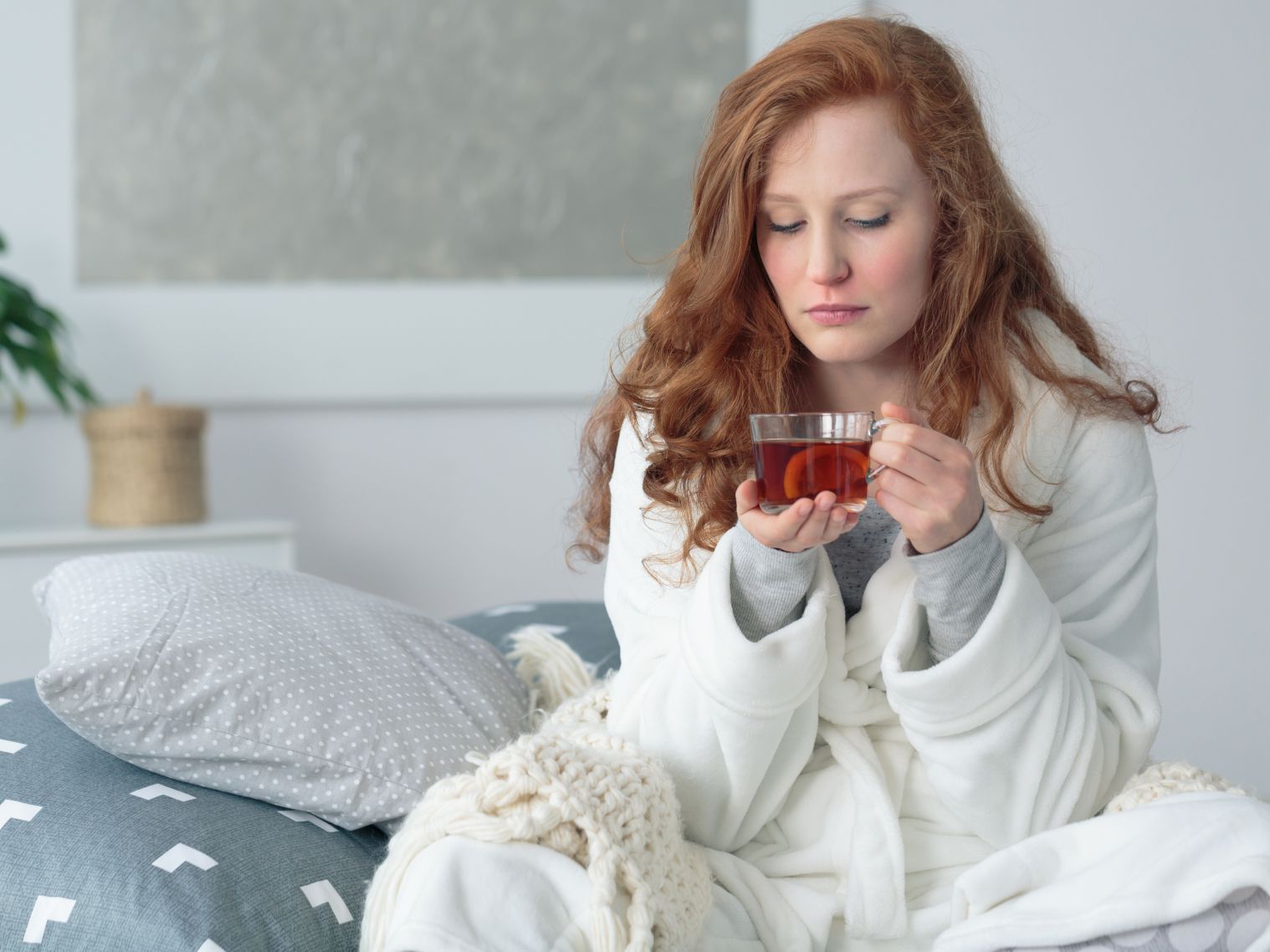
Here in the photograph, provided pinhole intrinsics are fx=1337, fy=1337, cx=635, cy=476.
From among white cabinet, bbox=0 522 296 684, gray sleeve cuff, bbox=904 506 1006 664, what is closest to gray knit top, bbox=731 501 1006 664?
gray sleeve cuff, bbox=904 506 1006 664

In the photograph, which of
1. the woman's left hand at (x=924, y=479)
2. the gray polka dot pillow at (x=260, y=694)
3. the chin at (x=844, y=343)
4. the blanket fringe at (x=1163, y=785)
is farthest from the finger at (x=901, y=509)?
the gray polka dot pillow at (x=260, y=694)

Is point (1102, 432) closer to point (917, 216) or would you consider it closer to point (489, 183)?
point (917, 216)

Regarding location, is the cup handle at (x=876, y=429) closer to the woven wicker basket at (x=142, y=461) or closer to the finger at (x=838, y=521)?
the finger at (x=838, y=521)

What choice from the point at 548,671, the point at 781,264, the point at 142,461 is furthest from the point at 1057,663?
the point at 142,461

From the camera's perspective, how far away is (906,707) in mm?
1218

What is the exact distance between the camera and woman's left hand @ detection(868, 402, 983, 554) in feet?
3.67

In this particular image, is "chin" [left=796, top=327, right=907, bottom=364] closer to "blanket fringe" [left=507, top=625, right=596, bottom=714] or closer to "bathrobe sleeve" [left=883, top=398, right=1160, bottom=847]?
"bathrobe sleeve" [left=883, top=398, right=1160, bottom=847]

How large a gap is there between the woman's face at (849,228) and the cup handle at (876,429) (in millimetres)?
200

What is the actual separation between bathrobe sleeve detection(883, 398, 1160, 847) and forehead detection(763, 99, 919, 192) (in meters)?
0.31

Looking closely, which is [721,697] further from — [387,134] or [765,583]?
[387,134]

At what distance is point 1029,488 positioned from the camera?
1369 mm

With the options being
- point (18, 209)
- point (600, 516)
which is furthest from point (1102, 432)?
point (18, 209)

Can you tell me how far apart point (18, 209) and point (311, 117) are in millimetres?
743

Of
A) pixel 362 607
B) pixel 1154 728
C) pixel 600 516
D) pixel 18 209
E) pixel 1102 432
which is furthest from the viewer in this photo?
pixel 18 209
